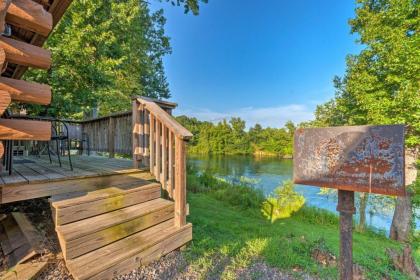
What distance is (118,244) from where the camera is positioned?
226 cm

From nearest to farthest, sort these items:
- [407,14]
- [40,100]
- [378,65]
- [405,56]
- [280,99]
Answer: [40,100], [405,56], [407,14], [378,65], [280,99]

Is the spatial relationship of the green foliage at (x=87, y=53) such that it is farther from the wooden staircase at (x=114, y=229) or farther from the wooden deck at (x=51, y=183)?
the wooden staircase at (x=114, y=229)

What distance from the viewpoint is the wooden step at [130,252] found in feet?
6.42

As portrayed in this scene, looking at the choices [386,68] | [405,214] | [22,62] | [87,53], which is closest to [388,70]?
[386,68]

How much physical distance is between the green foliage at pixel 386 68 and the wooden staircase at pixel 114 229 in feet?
23.3

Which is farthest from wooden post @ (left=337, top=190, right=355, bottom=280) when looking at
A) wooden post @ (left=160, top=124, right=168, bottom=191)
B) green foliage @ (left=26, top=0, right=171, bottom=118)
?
green foliage @ (left=26, top=0, right=171, bottom=118)

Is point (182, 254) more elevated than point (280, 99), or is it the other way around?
point (280, 99)

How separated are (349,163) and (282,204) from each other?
6.60 metres

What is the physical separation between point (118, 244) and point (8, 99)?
5.53ft

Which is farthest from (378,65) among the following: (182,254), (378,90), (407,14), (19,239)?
(19,239)

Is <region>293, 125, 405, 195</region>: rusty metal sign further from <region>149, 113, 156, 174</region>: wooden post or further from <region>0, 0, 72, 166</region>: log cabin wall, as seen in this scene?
<region>149, 113, 156, 174</region>: wooden post

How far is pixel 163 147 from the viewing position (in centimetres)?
296

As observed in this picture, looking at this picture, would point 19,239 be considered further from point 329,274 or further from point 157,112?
point 329,274

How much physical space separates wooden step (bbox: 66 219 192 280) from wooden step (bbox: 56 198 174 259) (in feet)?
0.19
